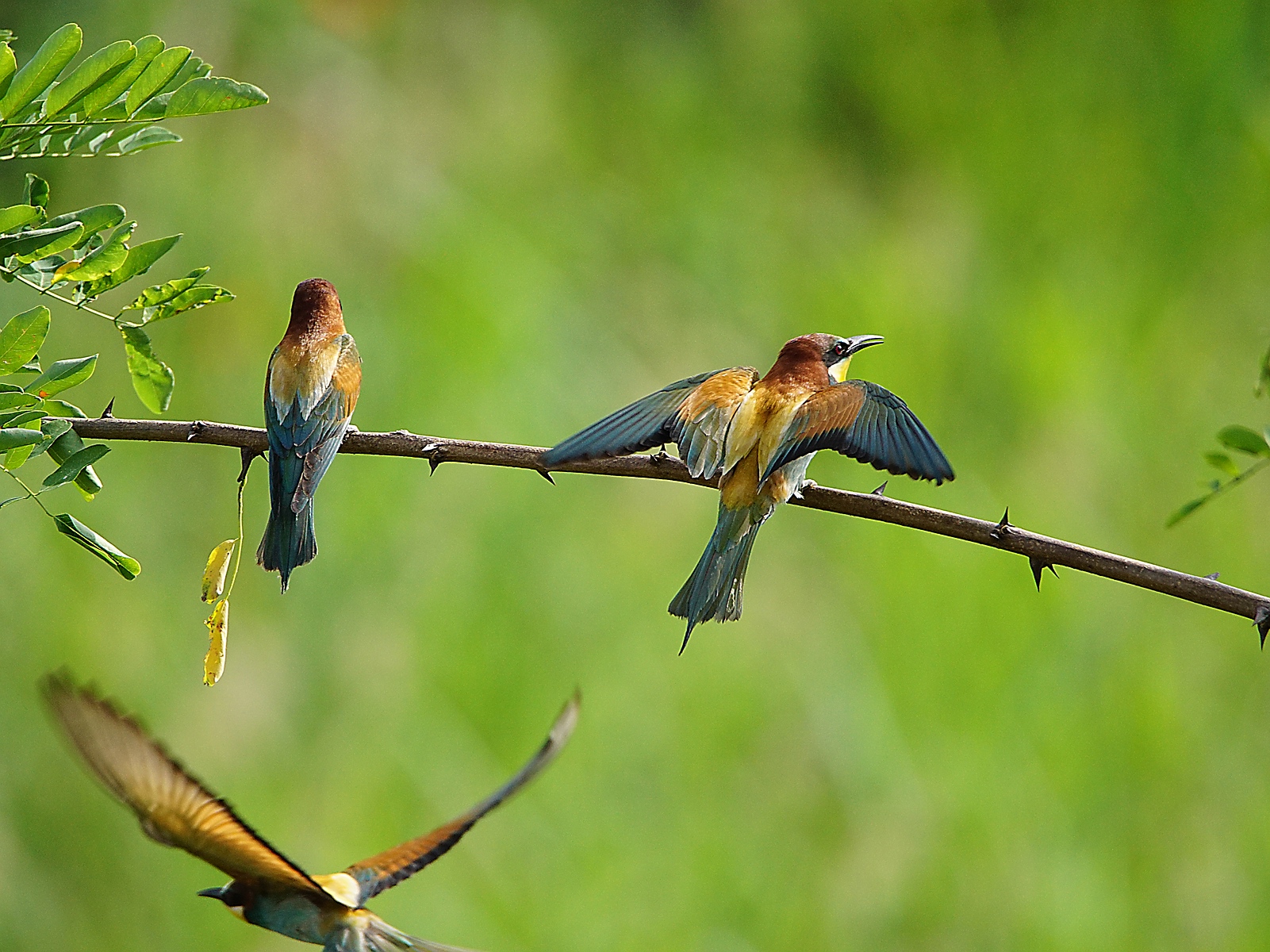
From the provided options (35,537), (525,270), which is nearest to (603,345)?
(525,270)

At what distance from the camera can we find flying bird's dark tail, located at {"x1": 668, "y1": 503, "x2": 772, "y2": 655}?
1396 mm

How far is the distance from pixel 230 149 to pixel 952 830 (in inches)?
107

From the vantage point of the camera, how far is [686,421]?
1.33 m

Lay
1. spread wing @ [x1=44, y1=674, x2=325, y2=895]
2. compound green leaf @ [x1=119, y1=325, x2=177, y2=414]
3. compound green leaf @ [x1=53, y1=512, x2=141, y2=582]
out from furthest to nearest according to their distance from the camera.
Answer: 1. compound green leaf @ [x1=119, y1=325, x2=177, y2=414]
2. compound green leaf @ [x1=53, y1=512, x2=141, y2=582]
3. spread wing @ [x1=44, y1=674, x2=325, y2=895]

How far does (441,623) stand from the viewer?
352 cm

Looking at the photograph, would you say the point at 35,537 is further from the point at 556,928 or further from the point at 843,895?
the point at 843,895

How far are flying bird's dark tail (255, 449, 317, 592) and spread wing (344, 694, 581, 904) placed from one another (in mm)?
378

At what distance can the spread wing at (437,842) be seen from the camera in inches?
42.8

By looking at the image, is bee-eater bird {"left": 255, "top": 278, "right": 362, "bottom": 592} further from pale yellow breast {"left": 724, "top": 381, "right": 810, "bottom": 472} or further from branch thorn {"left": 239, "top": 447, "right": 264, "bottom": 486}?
pale yellow breast {"left": 724, "top": 381, "right": 810, "bottom": 472}

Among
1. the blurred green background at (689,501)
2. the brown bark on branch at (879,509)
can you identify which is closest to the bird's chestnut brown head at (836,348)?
the brown bark on branch at (879,509)

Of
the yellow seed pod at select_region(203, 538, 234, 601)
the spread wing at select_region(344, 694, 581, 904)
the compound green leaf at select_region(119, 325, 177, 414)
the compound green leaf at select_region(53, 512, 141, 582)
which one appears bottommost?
the spread wing at select_region(344, 694, 581, 904)

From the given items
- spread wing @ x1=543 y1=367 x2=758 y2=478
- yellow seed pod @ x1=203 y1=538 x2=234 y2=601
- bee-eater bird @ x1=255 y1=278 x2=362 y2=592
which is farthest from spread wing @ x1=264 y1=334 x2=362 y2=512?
spread wing @ x1=543 y1=367 x2=758 y2=478

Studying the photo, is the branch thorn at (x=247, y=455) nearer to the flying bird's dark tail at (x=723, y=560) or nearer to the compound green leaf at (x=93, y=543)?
the compound green leaf at (x=93, y=543)

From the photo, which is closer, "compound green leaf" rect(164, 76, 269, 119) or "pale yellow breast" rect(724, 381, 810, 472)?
"compound green leaf" rect(164, 76, 269, 119)
